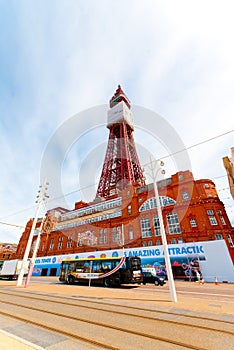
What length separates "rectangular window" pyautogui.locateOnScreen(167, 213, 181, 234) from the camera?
27.7m

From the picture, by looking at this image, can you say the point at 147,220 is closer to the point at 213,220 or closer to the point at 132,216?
the point at 132,216

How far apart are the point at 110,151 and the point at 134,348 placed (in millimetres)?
50842

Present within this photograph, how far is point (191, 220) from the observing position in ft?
87.4

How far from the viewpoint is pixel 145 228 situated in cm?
3056

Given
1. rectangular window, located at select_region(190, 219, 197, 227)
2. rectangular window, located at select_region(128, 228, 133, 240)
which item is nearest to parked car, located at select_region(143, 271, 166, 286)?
rectangular window, located at select_region(190, 219, 197, 227)

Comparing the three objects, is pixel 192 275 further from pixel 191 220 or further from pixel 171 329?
pixel 171 329

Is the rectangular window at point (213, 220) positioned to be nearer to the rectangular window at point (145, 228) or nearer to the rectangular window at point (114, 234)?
the rectangular window at point (145, 228)

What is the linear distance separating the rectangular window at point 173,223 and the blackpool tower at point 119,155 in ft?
48.6

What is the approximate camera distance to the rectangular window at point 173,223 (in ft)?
90.7

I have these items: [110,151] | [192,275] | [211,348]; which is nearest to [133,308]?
[211,348]

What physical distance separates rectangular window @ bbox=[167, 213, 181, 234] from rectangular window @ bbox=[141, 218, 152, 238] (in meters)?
3.68

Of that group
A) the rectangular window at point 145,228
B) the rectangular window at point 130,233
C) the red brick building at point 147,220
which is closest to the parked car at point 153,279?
the red brick building at point 147,220

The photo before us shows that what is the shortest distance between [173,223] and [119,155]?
2884cm

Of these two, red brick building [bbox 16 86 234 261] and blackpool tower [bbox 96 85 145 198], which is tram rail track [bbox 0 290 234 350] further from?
blackpool tower [bbox 96 85 145 198]
